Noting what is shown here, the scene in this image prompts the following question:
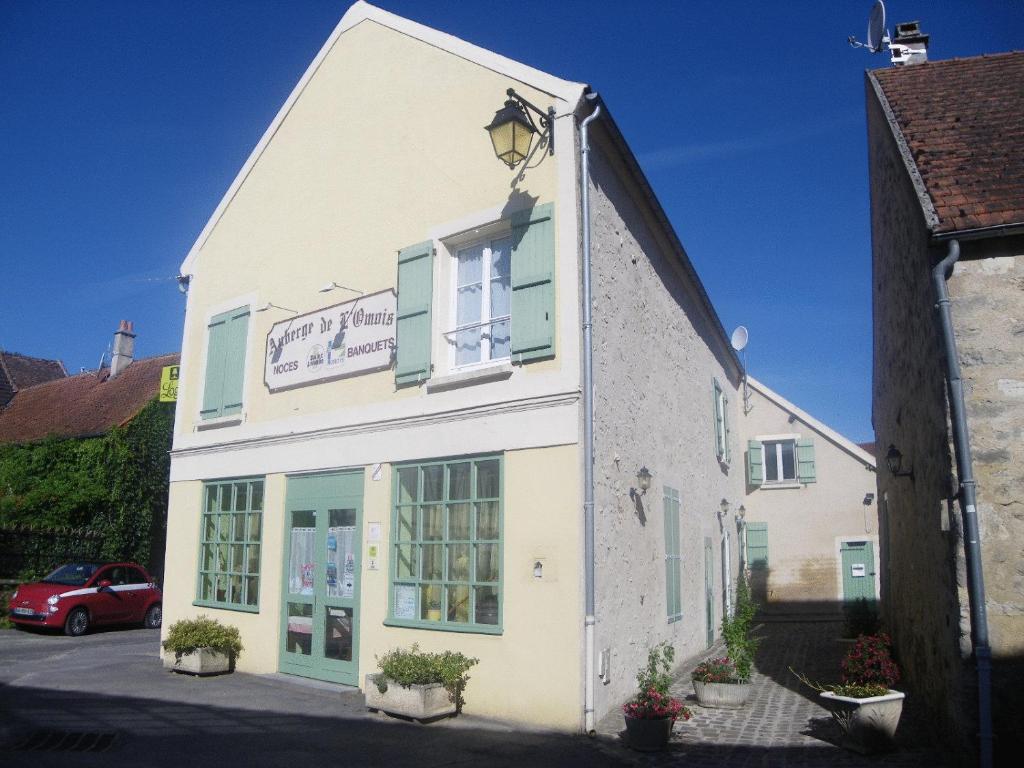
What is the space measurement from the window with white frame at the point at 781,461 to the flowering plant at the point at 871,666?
14518 mm

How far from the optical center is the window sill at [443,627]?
26.3ft

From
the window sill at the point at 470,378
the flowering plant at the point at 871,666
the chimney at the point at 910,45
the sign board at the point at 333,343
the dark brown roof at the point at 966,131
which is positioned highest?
the chimney at the point at 910,45

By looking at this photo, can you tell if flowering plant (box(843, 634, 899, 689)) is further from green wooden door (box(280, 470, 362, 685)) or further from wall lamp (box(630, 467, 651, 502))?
green wooden door (box(280, 470, 362, 685))

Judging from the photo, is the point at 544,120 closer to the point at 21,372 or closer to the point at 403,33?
the point at 403,33

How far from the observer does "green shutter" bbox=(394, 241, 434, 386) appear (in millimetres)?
9258

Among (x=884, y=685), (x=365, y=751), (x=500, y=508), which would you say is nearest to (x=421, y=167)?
(x=500, y=508)

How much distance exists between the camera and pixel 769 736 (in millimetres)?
7422

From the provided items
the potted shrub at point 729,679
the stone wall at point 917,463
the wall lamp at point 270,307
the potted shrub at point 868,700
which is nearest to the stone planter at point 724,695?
the potted shrub at point 729,679

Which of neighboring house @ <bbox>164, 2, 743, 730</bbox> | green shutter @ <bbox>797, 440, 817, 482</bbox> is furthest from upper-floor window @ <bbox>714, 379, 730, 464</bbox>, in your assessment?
green shutter @ <bbox>797, 440, 817, 482</bbox>

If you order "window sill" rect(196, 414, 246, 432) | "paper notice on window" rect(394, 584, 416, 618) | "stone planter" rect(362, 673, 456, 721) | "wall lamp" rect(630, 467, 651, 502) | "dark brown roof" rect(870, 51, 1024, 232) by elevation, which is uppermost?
"dark brown roof" rect(870, 51, 1024, 232)

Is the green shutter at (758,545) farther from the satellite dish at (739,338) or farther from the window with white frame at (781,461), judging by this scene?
the satellite dish at (739,338)

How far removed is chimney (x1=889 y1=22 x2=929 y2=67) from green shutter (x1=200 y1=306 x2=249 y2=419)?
10.4 m

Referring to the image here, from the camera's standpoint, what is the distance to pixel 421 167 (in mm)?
9867

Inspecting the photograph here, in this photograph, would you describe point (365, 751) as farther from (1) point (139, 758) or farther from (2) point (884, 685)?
(2) point (884, 685)
